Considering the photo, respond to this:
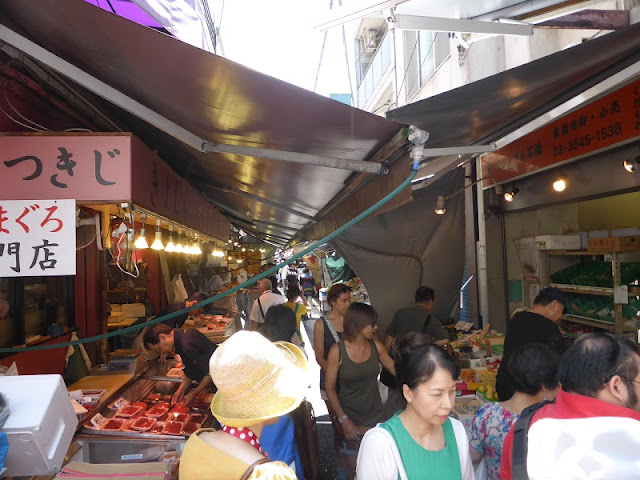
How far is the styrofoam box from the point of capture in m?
1.99

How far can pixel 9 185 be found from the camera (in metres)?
2.64

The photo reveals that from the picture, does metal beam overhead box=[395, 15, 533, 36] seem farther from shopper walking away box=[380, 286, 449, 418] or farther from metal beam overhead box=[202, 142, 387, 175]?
shopper walking away box=[380, 286, 449, 418]

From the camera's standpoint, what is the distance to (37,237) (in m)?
2.63

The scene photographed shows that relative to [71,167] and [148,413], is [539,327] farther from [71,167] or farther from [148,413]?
[71,167]

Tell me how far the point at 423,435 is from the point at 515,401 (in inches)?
28.4

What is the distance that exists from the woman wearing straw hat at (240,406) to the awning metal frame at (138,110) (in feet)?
4.59

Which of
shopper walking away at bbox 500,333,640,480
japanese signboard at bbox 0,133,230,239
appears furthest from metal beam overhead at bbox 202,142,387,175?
shopper walking away at bbox 500,333,640,480

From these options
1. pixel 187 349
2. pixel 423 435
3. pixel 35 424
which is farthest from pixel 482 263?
pixel 35 424

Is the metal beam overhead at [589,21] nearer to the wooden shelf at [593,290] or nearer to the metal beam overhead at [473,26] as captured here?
the metal beam overhead at [473,26]

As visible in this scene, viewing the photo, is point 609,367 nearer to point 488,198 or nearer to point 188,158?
point 188,158

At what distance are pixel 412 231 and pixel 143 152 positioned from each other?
18.9ft

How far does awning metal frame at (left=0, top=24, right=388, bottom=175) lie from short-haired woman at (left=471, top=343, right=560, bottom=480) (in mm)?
1493

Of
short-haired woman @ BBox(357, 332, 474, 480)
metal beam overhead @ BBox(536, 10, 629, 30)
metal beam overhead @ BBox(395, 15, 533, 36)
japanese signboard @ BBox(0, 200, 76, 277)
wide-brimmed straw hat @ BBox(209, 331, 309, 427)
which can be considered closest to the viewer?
wide-brimmed straw hat @ BBox(209, 331, 309, 427)

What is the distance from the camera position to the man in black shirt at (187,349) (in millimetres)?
4895
